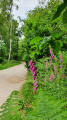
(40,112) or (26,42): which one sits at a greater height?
(26,42)

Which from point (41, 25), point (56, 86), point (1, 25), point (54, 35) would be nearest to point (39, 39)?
point (54, 35)

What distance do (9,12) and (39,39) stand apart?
19606 mm

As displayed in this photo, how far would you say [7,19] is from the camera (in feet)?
64.0

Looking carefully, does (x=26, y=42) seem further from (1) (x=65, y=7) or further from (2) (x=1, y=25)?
(2) (x=1, y=25)

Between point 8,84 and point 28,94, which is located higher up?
point 8,84

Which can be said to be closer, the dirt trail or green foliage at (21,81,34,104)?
green foliage at (21,81,34,104)

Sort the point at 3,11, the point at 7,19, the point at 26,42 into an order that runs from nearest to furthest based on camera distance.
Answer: the point at 26,42, the point at 3,11, the point at 7,19

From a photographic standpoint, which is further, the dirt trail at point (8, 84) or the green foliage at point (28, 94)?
the dirt trail at point (8, 84)

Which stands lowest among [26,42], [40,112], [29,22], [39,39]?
[40,112]

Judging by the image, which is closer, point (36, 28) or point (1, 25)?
point (36, 28)

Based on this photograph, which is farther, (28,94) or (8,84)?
(8,84)

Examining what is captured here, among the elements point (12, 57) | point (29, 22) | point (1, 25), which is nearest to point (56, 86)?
point (29, 22)

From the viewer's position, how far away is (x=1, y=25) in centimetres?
1864

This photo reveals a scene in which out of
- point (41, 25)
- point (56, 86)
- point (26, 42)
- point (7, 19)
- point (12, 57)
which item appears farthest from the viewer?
point (12, 57)
